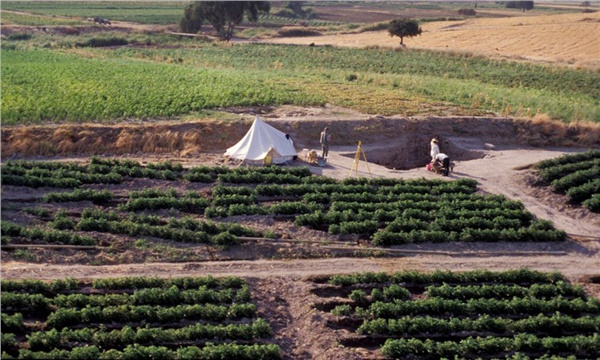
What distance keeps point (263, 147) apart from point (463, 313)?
11216mm

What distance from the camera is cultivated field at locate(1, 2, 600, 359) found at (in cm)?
1490

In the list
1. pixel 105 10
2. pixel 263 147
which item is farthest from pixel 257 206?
pixel 105 10

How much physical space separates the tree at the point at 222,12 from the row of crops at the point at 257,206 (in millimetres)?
47509

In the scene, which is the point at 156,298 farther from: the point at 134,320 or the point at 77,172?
the point at 77,172

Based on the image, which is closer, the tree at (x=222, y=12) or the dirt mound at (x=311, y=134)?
the dirt mound at (x=311, y=134)

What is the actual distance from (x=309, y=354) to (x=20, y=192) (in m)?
11.7

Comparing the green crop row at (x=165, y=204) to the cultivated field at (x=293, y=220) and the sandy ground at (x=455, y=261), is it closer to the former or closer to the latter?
the cultivated field at (x=293, y=220)

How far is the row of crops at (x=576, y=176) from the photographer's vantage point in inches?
907

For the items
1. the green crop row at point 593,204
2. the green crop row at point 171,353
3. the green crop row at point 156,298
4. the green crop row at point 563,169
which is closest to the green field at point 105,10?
the green crop row at point 563,169

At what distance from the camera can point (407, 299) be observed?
16.4 meters

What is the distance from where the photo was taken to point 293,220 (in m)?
20.8

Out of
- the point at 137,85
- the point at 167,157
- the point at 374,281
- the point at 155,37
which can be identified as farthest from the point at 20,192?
the point at 155,37

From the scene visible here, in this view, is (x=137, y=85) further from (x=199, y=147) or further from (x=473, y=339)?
(x=473, y=339)

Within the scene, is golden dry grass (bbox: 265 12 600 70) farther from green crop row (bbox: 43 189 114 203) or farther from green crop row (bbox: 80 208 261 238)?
green crop row (bbox: 43 189 114 203)
